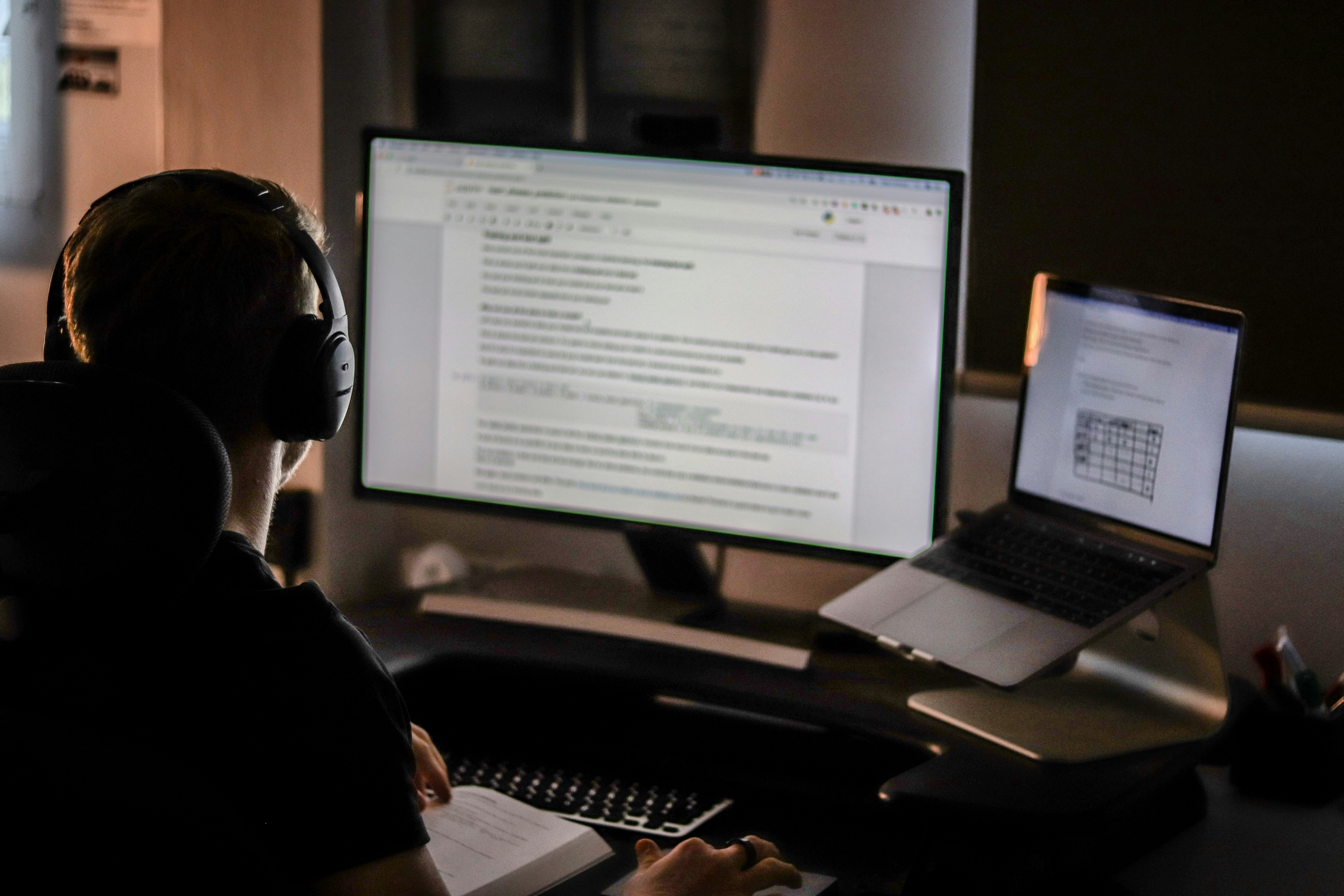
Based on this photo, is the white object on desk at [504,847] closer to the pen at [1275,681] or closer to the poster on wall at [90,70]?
the pen at [1275,681]

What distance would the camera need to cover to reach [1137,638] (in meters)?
1.17

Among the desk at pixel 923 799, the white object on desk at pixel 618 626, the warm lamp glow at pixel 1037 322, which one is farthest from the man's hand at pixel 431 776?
the warm lamp glow at pixel 1037 322

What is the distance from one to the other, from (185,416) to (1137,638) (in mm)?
832

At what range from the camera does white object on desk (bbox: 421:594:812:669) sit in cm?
129

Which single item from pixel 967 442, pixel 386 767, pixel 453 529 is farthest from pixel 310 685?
pixel 453 529

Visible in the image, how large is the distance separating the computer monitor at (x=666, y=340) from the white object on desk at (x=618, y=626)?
96 millimetres

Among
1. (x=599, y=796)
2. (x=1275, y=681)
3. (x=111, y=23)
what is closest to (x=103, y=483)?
(x=599, y=796)

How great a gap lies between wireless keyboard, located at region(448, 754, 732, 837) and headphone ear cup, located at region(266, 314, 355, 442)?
43 centimetres

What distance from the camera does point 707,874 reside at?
0.91m

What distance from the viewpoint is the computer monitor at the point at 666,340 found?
1.28m

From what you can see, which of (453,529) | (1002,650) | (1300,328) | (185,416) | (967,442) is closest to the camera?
(185,416)

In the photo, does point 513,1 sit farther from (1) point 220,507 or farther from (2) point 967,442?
(1) point 220,507

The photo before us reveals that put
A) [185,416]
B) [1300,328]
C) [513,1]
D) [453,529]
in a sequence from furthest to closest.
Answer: [453,529] < [513,1] < [1300,328] < [185,416]

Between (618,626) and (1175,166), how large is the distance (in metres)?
0.69
